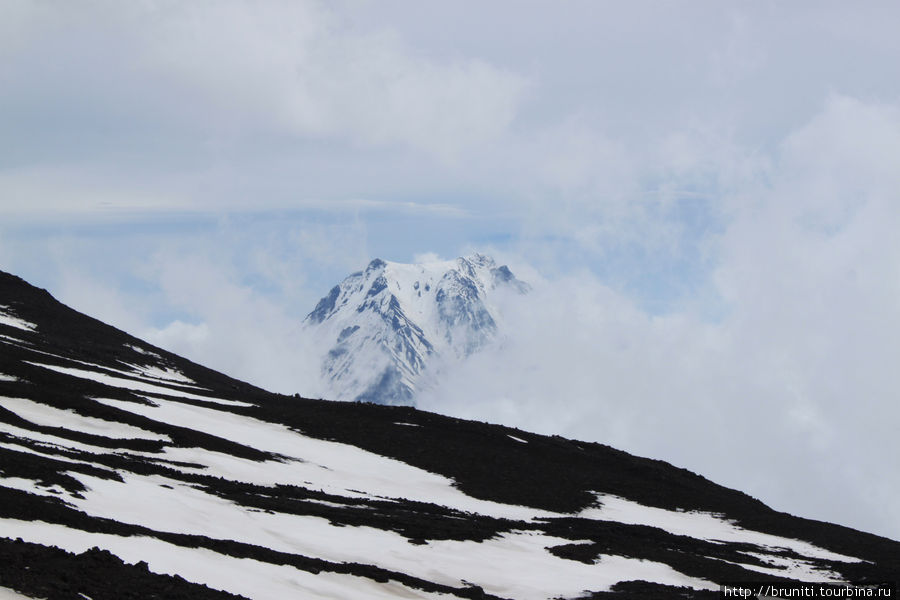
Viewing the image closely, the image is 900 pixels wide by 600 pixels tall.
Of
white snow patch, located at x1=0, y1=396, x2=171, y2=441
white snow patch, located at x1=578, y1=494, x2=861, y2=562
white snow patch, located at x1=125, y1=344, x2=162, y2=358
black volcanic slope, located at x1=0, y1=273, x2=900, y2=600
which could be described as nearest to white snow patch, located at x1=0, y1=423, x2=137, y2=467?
black volcanic slope, located at x1=0, y1=273, x2=900, y2=600

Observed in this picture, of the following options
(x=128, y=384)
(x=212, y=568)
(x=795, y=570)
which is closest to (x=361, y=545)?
(x=212, y=568)

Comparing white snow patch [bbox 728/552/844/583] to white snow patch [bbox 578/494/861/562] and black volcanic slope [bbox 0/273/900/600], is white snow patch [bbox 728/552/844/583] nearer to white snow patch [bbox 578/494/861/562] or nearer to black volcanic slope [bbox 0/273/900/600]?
black volcanic slope [bbox 0/273/900/600]

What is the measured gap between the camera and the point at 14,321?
299ft

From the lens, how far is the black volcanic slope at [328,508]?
2556cm

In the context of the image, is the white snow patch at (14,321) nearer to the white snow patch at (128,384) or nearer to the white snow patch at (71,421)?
the white snow patch at (128,384)

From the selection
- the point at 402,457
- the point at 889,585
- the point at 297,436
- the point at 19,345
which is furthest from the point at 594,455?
the point at 19,345

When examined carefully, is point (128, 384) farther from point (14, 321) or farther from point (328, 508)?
point (328, 508)

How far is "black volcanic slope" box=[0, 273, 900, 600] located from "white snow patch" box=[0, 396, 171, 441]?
0.18 m

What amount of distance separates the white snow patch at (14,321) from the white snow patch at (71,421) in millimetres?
42795

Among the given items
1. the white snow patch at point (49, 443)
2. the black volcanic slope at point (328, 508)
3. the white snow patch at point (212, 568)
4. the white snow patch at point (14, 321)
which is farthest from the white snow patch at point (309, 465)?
the white snow patch at point (14, 321)

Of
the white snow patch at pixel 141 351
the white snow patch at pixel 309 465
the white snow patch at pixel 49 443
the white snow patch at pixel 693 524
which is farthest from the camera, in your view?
the white snow patch at pixel 141 351

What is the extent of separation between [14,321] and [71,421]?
161 ft

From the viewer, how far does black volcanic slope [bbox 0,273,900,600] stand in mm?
25562

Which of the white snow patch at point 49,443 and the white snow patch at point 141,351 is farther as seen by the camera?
the white snow patch at point 141,351
